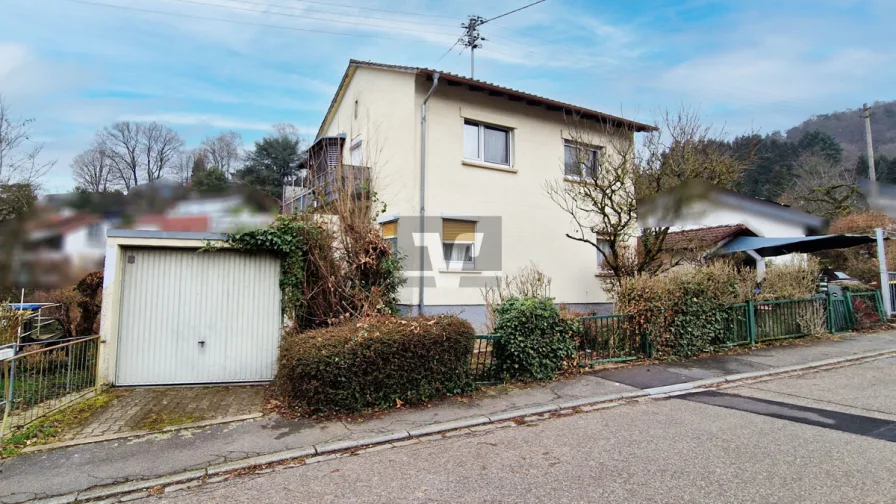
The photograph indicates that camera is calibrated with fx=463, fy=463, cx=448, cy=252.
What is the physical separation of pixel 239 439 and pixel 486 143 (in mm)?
9427

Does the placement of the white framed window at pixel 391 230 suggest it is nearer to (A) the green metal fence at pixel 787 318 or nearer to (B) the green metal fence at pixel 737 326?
(B) the green metal fence at pixel 737 326

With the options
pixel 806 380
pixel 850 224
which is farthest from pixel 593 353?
pixel 850 224

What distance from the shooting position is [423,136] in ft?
36.5

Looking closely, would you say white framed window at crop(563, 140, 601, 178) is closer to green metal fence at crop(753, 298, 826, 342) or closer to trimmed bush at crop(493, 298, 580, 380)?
green metal fence at crop(753, 298, 826, 342)

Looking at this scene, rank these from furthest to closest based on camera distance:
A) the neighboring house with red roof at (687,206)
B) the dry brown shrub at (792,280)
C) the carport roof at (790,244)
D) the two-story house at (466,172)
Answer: the carport roof at (790,244) → the dry brown shrub at (792,280) → the two-story house at (466,172) → the neighboring house with red roof at (687,206)

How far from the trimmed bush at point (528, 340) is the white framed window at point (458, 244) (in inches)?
170

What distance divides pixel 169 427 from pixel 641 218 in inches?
402

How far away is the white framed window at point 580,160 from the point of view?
458 inches

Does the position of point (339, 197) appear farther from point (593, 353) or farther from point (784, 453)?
point (784, 453)

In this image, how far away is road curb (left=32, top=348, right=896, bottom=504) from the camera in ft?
13.5

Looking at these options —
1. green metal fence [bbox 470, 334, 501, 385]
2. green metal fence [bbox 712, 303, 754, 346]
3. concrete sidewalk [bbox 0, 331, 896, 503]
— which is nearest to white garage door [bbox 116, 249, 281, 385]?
concrete sidewalk [bbox 0, 331, 896, 503]

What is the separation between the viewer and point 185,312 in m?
7.42

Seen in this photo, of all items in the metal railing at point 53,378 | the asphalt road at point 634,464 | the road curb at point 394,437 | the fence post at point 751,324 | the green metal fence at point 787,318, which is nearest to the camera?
the asphalt road at point 634,464

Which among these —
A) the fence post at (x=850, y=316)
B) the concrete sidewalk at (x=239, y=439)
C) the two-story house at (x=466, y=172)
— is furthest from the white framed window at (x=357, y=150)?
the fence post at (x=850, y=316)
